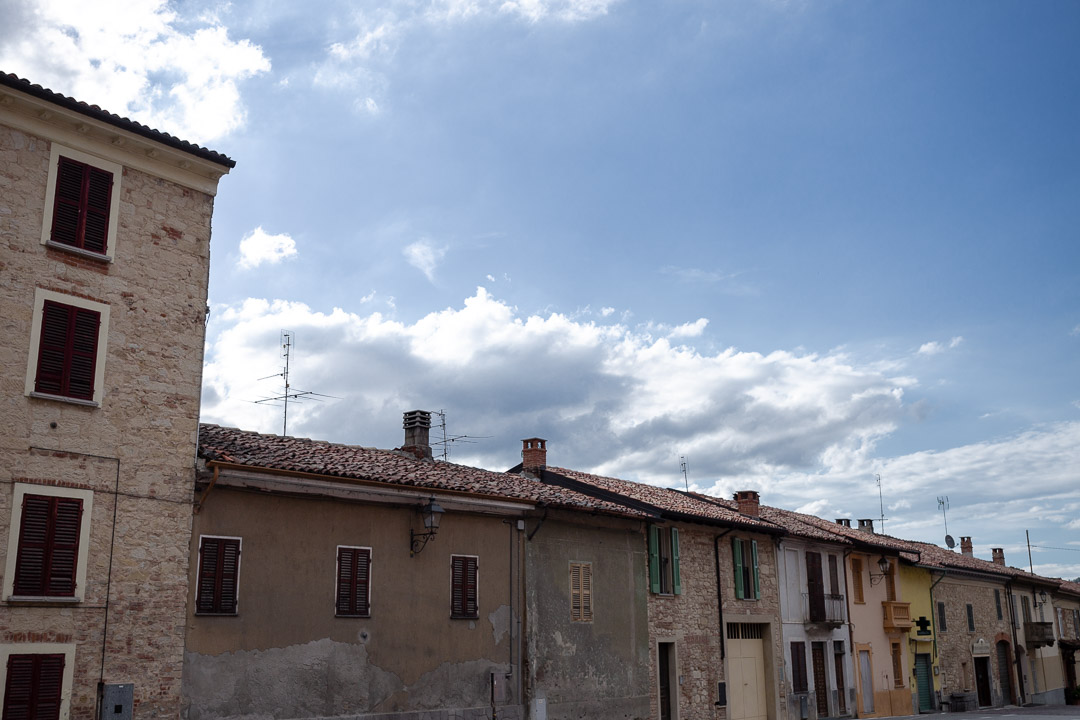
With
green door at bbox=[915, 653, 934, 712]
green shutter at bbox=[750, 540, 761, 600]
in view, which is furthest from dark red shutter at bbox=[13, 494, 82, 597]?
green door at bbox=[915, 653, 934, 712]

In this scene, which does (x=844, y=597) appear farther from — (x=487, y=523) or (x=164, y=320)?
(x=164, y=320)

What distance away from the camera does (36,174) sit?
48.4 feet

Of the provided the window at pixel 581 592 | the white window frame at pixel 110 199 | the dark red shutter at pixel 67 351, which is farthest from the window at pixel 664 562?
the white window frame at pixel 110 199

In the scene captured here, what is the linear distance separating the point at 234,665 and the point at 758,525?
54.7 ft

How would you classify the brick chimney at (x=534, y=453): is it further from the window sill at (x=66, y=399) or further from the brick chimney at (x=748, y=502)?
the window sill at (x=66, y=399)

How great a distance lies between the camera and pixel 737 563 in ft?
92.3

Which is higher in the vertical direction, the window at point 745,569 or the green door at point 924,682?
the window at point 745,569

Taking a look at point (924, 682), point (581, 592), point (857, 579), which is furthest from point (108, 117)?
point (924, 682)

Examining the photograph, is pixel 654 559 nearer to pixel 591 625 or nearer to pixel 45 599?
pixel 591 625

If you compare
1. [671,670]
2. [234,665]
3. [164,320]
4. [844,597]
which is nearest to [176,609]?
[234,665]

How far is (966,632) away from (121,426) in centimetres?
3856

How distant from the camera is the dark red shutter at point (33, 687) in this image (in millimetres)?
13180

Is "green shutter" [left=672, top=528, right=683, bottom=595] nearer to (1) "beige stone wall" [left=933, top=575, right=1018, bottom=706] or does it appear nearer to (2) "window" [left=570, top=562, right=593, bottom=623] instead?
(2) "window" [left=570, top=562, right=593, bottom=623]

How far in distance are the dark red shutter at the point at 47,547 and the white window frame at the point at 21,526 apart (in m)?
0.05
